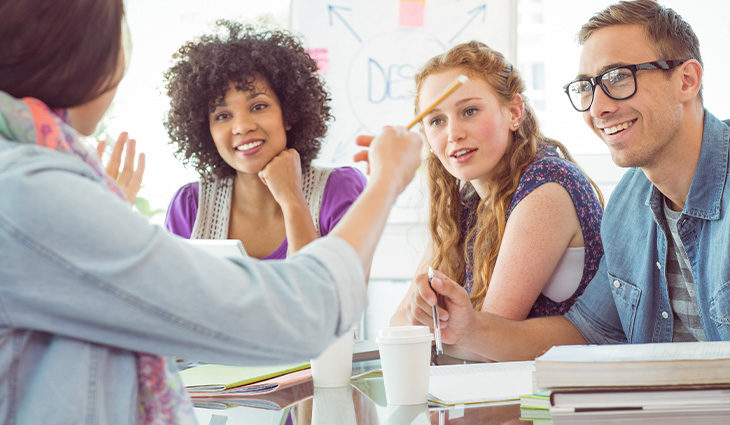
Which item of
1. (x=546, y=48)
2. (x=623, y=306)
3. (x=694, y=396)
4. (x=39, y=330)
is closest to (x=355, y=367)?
(x=623, y=306)

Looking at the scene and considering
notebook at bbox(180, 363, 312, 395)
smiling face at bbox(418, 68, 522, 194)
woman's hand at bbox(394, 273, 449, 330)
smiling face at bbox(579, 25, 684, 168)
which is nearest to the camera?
notebook at bbox(180, 363, 312, 395)

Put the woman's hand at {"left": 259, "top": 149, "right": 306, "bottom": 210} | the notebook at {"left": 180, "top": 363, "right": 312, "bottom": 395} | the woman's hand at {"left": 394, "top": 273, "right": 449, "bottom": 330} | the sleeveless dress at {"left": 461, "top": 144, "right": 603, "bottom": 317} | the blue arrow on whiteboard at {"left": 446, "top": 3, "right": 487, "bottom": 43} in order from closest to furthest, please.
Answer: the notebook at {"left": 180, "top": 363, "right": 312, "bottom": 395}
the woman's hand at {"left": 394, "top": 273, "right": 449, "bottom": 330}
the sleeveless dress at {"left": 461, "top": 144, "right": 603, "bottom": 317}
the woman's hand at {"left": 259, "top": 149, "right": 306, "bottom": 210}
the blue arrow on whiteboard at {"left": 446, "top": 3, "right": 487, "bottom": 43}

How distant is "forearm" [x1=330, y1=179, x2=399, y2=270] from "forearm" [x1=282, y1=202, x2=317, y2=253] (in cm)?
107

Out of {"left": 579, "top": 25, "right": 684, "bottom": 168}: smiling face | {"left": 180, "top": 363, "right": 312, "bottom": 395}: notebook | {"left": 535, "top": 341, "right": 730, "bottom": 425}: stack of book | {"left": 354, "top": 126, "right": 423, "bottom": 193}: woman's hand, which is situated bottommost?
{"left": 180, "top": 363, "right": 312, "bottom": 395}: notebook

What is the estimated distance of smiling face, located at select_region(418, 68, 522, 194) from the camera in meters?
1.65

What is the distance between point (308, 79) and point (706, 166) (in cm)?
123

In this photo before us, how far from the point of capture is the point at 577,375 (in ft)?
2.29

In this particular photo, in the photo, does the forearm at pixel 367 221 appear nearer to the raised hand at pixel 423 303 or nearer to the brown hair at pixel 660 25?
the raised hand at pixel 423 303

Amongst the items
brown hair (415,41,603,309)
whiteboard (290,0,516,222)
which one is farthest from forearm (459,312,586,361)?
whiteboard (290,0,516,222)

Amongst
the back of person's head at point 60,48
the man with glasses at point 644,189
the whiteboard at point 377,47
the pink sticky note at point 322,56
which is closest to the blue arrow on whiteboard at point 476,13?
the whiteboard at point 377,47

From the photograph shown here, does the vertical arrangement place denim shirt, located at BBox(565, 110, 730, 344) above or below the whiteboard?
below

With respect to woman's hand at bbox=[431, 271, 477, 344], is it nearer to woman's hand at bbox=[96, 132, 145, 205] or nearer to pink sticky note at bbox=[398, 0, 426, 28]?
woman's hand at bbox=[96, 132, 145, 205]

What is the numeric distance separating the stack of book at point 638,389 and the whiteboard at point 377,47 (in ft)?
7.36

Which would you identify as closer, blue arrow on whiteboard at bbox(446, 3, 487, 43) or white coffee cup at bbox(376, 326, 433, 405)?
white coffee cup at bbox(376, 326, 433, 405)
